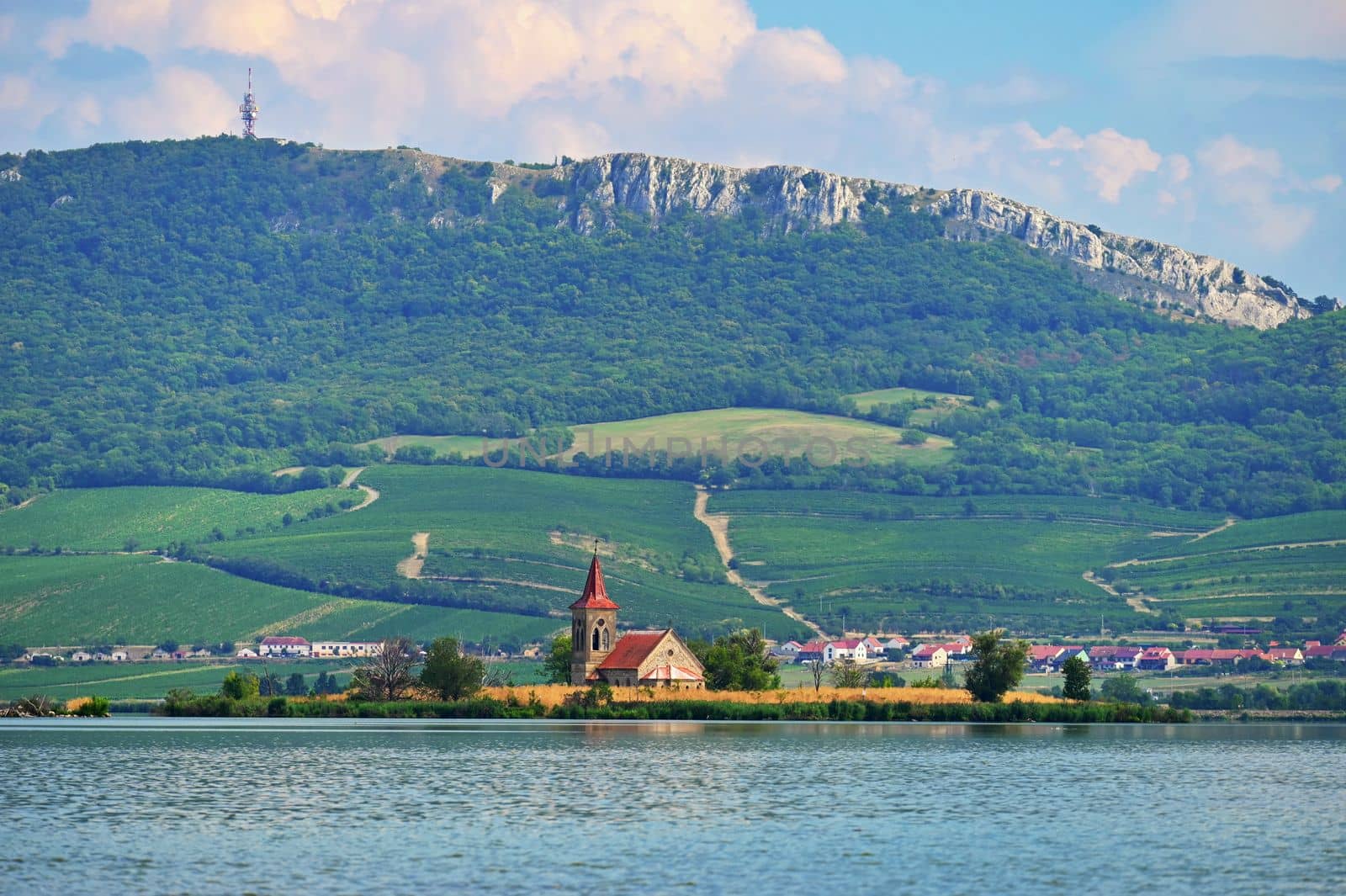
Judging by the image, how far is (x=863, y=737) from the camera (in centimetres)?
8419

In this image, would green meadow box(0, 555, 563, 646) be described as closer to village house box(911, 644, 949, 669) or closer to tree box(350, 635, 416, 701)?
village house box(911, 644, 949, 669)

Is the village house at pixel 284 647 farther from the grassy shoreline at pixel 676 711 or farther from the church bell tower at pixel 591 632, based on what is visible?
the grassy shoreline at pixel 676 711

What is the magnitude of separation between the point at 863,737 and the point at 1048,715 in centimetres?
1842

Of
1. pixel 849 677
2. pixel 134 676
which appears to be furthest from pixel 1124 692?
pixel 134 676

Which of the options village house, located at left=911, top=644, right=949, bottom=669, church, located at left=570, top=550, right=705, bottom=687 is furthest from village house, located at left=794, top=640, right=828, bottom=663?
church, located at left=570, top=550, right=705, bottom=687

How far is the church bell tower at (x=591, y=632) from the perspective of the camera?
10700 cm

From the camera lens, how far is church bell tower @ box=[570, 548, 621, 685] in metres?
107

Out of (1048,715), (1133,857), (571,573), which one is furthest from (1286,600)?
(1133,857)

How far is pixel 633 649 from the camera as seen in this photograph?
339 feet

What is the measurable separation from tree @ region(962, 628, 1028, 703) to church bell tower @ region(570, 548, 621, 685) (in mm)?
20229

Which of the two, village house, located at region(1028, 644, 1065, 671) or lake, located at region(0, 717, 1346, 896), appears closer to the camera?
lake, located at region(0, 717, 1346, 896)

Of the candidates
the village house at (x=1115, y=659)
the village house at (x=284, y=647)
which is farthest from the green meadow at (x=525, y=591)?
the village house at (x=1115, y=659)

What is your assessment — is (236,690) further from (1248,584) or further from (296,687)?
(1248,584)

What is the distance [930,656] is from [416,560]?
52050 mm
